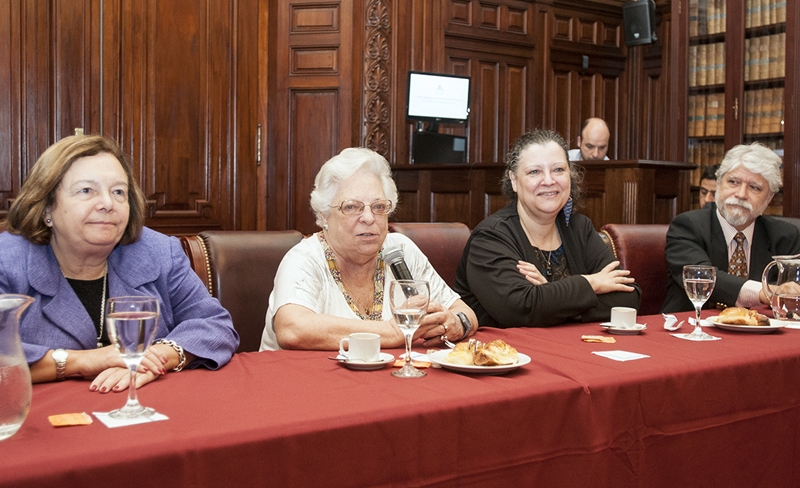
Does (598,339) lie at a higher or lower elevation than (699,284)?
lower

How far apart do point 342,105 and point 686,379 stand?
494 centimetres

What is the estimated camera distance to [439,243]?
2.73 m

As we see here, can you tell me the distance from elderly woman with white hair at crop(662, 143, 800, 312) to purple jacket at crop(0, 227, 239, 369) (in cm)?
177

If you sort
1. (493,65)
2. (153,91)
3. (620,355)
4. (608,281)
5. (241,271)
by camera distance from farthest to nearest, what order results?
(493,65) < (153,91) < (241,271) < (608,281) < (620,355)

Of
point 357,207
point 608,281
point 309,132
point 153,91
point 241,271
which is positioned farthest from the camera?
point 309,132

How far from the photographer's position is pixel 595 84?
303 inches

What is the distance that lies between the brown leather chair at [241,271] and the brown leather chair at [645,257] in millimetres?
1343

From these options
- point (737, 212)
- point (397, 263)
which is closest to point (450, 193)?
point (737, 212)

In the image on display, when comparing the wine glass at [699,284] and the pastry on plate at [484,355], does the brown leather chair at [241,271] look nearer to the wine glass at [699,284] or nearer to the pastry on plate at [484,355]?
the pastry on plate at [484,355]

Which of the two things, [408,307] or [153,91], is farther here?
[153,91]

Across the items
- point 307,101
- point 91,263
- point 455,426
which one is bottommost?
point 455,426

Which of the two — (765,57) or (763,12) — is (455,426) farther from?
(763,12)

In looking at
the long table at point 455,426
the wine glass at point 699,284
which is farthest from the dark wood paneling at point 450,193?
the long table at point 455,426

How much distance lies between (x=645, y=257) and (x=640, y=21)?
519 centimetres
